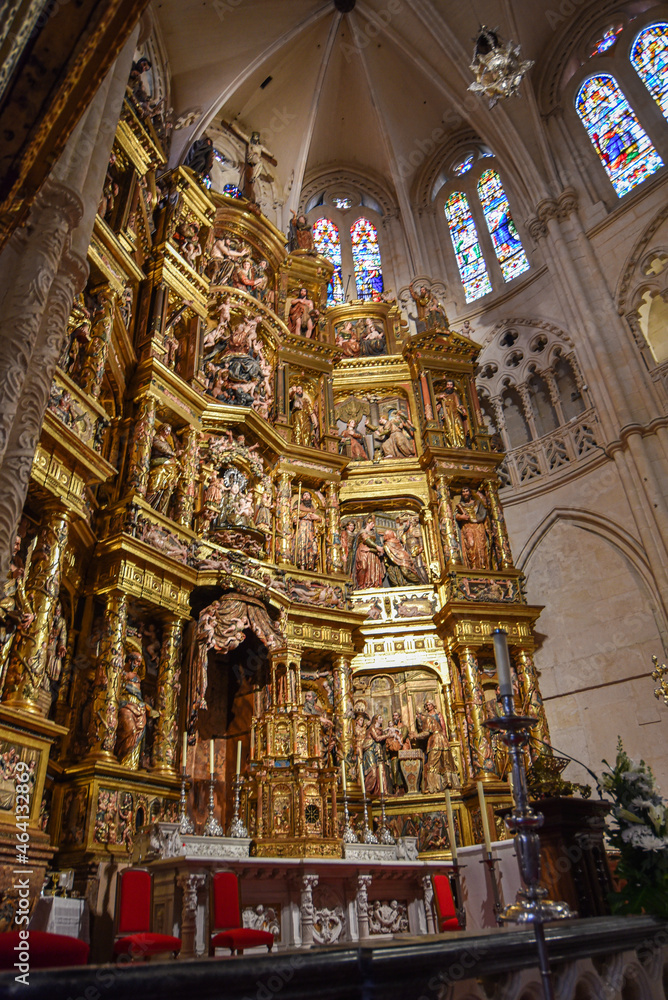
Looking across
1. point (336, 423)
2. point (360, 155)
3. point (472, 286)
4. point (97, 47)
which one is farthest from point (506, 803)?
point (360, 155)

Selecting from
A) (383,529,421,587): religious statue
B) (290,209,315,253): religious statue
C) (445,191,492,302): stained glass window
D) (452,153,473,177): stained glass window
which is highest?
(452,153,473,177): stained glass window

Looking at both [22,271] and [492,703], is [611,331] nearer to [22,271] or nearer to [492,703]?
[492,703]

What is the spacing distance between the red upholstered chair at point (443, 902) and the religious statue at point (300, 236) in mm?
14870

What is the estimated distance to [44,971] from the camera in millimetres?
1435

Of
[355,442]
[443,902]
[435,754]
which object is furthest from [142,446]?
[443,902]

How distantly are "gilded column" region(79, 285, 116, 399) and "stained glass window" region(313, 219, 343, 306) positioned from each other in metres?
11.9

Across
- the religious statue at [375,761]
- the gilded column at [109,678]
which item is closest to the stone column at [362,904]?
the gilded column at [109,678]

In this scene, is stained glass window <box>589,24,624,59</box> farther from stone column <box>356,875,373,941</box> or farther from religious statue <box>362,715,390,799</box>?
stone column <box>356,875,373,941</box>

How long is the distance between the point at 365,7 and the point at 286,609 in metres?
19.1

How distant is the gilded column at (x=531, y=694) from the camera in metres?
12.1

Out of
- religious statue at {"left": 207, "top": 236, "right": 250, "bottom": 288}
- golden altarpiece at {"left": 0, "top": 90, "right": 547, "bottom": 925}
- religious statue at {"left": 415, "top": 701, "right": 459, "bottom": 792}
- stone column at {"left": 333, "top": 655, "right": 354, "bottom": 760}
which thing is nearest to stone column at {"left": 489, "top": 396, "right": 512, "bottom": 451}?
golden altarpiece at {"left": 0, "top": 90, "right": 547, "bottom": 925}

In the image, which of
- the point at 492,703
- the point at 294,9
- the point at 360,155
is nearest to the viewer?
the point at 492,703

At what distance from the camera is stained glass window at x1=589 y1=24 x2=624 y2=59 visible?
18702mm

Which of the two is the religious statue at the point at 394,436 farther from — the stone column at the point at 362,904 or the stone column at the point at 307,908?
the stone column at the point at 307,908
